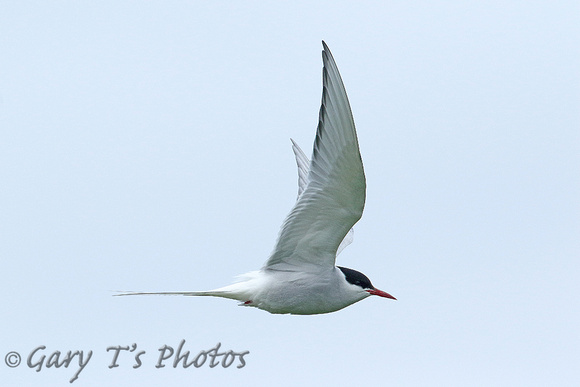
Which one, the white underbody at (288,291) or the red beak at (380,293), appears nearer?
the white underbody at (288,291)

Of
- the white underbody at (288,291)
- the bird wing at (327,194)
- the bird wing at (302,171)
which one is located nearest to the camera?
the bird wing at (327,194)

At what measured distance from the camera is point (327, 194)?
27.7 ft

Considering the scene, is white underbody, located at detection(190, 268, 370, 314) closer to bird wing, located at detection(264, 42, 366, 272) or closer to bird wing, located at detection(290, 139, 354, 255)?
bird wing, located at detection(264, 42, 366, 272)

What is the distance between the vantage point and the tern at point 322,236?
25.8ft

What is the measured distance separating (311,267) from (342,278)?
0.38 meters

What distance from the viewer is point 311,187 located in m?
8.43

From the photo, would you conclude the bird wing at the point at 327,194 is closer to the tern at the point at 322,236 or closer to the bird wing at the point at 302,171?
the tern at the point at 322,236

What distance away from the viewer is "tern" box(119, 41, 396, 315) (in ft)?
25.8

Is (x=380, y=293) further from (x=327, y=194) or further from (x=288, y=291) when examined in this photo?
(x=327, y=194)

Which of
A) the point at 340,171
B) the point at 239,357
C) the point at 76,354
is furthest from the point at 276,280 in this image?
the point at 76,354

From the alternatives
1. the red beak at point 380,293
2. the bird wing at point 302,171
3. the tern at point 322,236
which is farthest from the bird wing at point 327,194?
the bird wing at point 302,171

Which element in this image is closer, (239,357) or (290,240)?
→ (290,240)

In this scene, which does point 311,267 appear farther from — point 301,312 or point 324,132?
point 324,132

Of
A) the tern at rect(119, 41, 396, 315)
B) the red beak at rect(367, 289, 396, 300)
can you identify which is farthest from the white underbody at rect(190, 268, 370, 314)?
the red beak at rect(367, 289, 396, 300)
